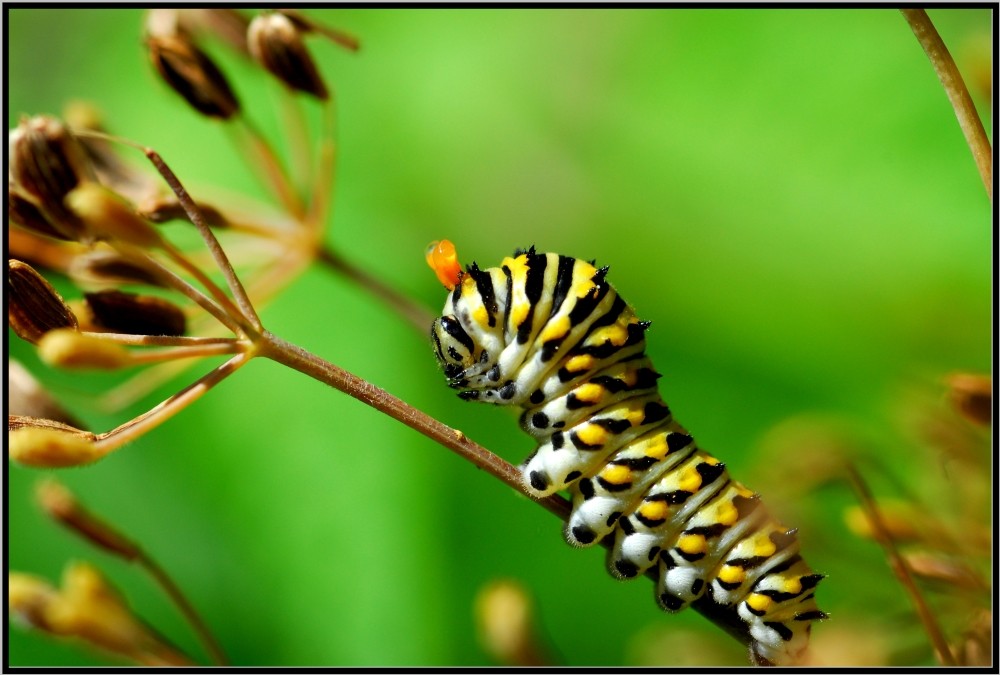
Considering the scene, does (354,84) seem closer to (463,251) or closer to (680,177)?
(463,251)

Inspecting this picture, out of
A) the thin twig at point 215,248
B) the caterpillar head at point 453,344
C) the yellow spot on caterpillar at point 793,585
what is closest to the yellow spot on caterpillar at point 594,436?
the caterpillar head at point 453,344

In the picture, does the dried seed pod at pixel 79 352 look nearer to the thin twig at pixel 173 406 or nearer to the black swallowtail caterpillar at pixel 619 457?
the thin twig at pixel 173 406

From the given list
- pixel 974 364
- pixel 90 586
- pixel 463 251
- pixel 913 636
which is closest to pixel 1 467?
pixel 90 586

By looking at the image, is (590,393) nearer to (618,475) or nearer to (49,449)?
(618,475)

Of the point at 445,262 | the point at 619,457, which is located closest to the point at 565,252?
the point at 445,262

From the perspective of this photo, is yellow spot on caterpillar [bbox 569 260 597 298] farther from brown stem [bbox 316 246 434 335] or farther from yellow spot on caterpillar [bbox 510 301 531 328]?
brown stem [bbox 316 246 434 335]

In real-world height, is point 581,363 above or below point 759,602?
above
